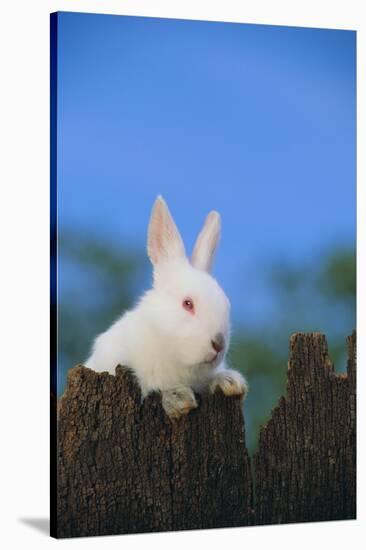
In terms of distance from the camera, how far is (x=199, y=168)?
9039 mm

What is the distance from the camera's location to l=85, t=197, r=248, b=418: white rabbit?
8.68 m

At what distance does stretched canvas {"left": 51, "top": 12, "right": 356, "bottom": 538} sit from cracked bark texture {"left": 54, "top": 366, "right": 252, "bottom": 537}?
11 mm

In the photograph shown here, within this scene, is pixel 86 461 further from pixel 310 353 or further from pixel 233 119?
pixel 233 119

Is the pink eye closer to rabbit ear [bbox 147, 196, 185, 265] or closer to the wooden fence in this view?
rabbit ear [bbox 147, 196, 185, 265]

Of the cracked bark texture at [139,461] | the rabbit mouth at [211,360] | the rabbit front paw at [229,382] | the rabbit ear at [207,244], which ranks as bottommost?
the cracked bark texture at [139,461]

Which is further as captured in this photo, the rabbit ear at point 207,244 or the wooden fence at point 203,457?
the rabbit ear at point 207,244

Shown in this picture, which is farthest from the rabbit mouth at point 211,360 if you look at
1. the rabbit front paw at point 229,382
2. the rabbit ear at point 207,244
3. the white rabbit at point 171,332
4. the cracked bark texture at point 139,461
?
the rabbit ear at point 207,244

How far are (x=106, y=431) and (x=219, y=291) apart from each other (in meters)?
1.10

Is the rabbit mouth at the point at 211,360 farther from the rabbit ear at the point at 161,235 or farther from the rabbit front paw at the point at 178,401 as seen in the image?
the rabbit ear at the point at 161,235

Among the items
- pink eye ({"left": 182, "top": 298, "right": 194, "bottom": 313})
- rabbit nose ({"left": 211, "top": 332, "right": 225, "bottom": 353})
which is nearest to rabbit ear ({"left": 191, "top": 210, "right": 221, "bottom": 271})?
pink eye ({"left": 182, "top": 298, "right": 194, "bottom": 313})

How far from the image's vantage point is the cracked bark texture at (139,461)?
8602 mm

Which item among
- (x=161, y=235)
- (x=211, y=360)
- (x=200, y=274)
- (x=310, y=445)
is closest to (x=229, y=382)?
(x=211, y=360)

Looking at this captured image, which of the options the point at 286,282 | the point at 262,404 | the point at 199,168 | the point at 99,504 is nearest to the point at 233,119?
the point at 199,168

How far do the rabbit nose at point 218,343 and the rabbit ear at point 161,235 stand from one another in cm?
58
